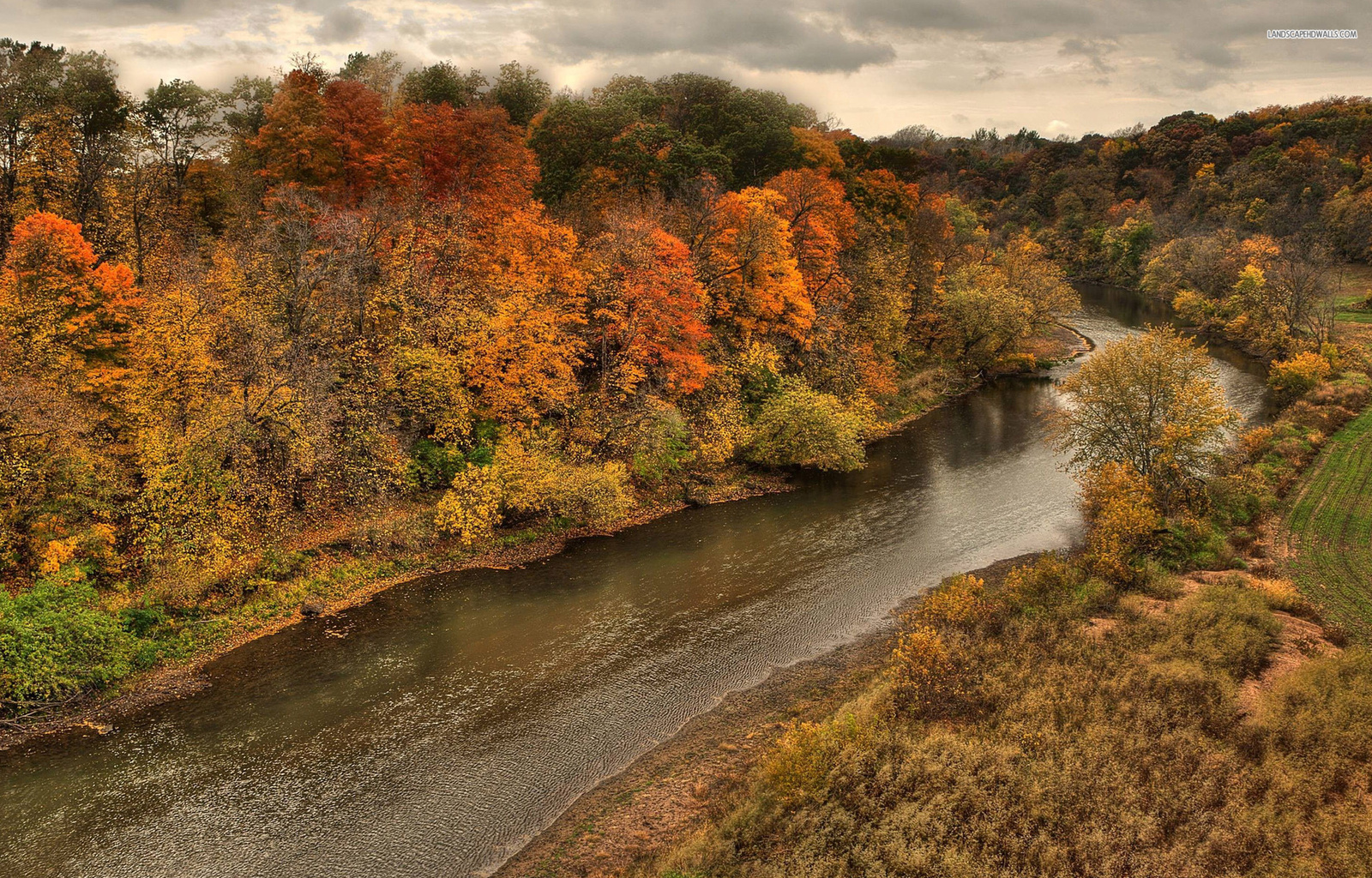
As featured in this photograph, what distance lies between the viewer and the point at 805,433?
3778 cm

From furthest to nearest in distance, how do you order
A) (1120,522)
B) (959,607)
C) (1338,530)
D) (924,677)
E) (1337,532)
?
(1338,530) < (1337,532) < (1120,522) < (959,607) < (924,677)

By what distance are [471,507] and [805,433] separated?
58.2 feet

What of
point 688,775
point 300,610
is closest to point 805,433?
point 688,775

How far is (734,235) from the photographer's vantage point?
40250 mm

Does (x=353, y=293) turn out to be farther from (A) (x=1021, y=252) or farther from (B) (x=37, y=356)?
(A) (x=1021, y=252)

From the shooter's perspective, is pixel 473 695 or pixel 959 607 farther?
pixel 959 607

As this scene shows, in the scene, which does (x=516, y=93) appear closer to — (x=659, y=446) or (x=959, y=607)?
(x=659, y=446)

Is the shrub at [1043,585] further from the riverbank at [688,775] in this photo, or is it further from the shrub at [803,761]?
the shrub at [803,761]

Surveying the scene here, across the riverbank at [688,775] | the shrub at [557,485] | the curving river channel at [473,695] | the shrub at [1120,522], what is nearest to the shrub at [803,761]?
the riverbank at [688,775]

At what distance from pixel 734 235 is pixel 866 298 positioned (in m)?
13.9

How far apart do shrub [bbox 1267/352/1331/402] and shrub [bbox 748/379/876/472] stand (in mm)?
31298

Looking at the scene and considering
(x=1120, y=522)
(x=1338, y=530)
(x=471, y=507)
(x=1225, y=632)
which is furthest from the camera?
(x=471, y=507)

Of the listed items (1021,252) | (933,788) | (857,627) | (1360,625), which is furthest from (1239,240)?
(933,788)

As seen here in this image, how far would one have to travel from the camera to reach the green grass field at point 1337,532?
22.6 meters
